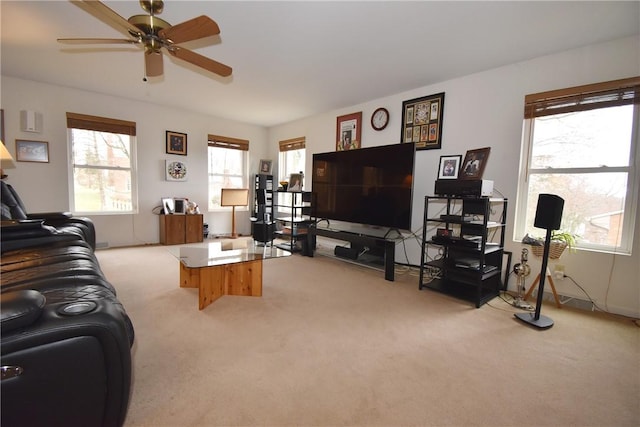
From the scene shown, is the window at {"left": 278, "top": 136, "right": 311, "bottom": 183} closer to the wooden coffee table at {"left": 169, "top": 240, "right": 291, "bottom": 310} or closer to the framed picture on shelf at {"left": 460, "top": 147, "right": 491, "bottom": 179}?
the wooden coffee table at {"left": 169, "top": 240, "right": 291, "bottom": 310}

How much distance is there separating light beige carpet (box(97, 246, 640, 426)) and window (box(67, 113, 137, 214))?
241 cm

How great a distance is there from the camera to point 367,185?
3.69 metres

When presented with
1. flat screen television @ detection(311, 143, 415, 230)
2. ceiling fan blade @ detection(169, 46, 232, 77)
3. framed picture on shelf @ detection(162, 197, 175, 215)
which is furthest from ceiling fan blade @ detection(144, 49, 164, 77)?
framed picture on shelf @ detection(162, 197, 175, 215)

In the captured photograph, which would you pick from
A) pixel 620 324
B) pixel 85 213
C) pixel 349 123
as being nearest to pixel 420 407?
pixel 620 324

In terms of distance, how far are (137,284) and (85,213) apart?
7.38ft

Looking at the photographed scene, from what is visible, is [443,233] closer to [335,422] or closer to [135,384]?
[335,422]

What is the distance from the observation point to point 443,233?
9.41ft

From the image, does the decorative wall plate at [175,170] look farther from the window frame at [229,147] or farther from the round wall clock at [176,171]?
the window frame at [229,147]

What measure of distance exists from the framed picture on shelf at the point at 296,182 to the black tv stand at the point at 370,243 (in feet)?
3.22

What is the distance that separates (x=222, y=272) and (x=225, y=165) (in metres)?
3.63

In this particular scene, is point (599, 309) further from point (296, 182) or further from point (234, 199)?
point (234, 199)

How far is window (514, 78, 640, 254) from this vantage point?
2.37 meters

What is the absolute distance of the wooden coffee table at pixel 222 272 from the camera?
234cm

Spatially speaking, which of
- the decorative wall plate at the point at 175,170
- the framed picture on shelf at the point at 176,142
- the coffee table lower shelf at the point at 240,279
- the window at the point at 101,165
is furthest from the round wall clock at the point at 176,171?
the coffee table lower shelf at the point at 240,279
